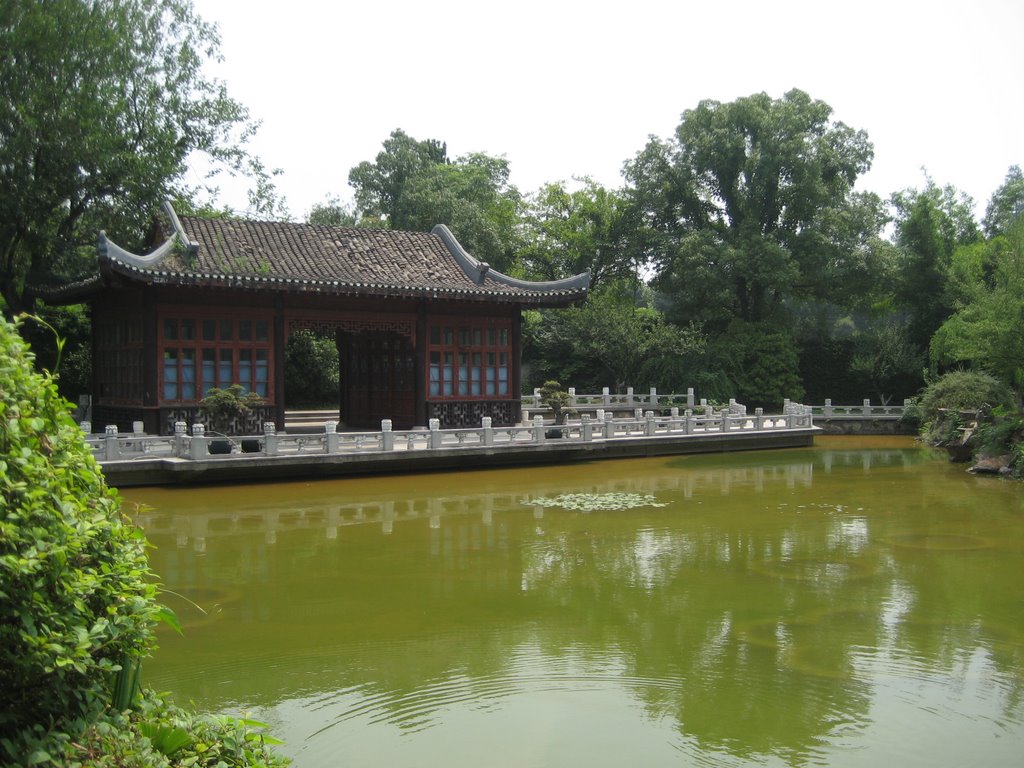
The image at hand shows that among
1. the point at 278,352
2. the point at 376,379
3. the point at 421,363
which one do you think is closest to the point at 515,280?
the point at 421,363

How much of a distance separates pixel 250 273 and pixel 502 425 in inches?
255

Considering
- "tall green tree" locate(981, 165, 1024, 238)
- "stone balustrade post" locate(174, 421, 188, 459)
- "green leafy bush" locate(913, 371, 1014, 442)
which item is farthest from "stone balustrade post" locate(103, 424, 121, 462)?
"tall green tree" locate(981, 165, 1024, 238)

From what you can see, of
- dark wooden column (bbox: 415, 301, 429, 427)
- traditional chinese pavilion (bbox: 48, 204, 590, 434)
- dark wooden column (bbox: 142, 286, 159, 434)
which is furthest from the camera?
dark wooden column (bbox: 415, 301, 429, 427)

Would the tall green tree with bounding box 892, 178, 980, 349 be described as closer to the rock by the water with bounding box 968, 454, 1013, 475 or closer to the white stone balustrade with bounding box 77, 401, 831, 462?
the white stone balustrade with bounding box 77, 401, 831, 462

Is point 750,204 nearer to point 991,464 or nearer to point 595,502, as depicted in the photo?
point 991,464

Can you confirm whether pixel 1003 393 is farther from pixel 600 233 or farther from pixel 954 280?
pixel 600 233

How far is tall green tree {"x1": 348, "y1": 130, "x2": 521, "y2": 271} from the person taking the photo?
3106cm

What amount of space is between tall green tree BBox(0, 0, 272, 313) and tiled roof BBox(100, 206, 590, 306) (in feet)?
6.31

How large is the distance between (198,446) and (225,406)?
2.04 meters

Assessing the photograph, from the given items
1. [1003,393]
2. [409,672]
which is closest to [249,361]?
[409,672]

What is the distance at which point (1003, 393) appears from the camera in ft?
68.3

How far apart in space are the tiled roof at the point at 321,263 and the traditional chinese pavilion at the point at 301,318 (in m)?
0.03

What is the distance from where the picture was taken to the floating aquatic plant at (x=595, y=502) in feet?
43.8

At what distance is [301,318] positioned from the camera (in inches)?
720
